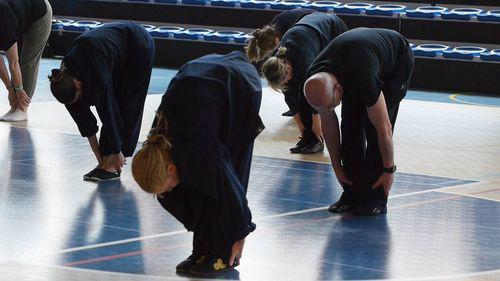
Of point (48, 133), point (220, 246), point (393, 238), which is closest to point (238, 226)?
point (220, 246)

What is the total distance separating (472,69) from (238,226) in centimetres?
910

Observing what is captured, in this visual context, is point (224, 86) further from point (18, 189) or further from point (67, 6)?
point (67, 6)

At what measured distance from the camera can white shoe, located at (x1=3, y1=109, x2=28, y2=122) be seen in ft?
31.1

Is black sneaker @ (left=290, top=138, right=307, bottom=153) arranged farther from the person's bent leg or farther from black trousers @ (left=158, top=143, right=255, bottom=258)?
black trousers @ (left=158, top=143, right=255, bottom=258)

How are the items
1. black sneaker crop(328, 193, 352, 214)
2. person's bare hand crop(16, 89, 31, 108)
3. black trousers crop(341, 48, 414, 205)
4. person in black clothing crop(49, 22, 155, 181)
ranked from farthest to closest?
person's bare hand crop(16, 89, 31, 108)
person in black clothing crop(49, 22, 155, 181)
black sneaker crop(328, 193, 352, 214)
black trousers crop(341, 48, 414, 205)

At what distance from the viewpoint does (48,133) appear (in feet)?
29.3

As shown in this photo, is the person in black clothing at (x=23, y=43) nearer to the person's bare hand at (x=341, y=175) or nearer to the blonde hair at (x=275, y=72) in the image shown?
the blonde hair at (x=275, y=72)

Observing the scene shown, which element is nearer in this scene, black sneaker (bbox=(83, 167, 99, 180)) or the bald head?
the bald head

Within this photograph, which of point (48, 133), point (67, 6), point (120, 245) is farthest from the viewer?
point (67, 6)

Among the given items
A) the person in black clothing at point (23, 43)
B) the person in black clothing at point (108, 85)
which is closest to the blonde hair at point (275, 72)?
the person in black clothing at point (108, 85)

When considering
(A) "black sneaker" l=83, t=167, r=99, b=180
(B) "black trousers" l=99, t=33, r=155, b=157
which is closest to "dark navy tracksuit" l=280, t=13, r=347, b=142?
(B) "black trousers" l=99, t=33, r=155, b=157

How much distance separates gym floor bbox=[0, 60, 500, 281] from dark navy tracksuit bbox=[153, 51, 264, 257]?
0.28 metres

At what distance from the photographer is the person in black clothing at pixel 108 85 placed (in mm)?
6582

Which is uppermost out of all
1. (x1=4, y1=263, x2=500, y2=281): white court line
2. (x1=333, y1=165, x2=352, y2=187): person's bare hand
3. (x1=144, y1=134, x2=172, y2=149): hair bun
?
(x1=144, y1=134, x2=172, y2=149): hair bun
